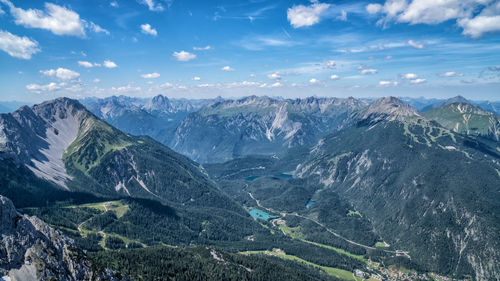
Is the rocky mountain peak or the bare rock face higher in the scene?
the rocky mountain peak

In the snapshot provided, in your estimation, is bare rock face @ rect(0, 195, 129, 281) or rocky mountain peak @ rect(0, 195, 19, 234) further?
rocky mountain peak @ rect(0, 195, 19, 234)

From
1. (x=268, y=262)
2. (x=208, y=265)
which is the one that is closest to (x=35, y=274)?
(x=208, y=265)

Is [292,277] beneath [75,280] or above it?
beneath

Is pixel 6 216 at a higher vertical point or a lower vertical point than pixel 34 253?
higher

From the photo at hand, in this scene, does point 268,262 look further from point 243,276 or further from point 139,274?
point 139,274

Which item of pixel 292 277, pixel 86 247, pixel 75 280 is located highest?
pixel 75 280

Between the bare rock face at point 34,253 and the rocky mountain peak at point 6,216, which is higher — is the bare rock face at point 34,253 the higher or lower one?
the lower one

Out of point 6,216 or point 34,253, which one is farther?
point 34,253

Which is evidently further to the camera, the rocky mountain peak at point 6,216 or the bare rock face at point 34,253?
the rocky mountain peak at point 6,216
